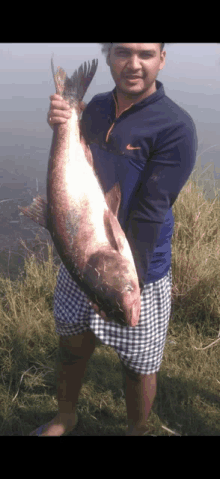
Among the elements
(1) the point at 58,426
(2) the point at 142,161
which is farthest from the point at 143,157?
(1) the point at 58,426

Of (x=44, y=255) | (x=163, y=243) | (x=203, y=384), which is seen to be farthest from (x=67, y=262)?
(x=44, y=255)

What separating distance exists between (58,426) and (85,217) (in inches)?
52.6

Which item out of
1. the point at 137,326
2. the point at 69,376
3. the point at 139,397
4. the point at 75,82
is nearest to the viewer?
the point at 75,82

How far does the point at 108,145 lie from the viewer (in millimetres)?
1407

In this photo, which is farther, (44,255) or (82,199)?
(44,255)

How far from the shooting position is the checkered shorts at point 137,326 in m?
1.64

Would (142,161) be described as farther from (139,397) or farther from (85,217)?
(139,397)

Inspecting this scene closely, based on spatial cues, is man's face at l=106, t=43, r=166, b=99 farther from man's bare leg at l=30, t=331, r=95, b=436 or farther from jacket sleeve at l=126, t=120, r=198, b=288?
man's bare leg at l=30, t=331, r=95, b=436

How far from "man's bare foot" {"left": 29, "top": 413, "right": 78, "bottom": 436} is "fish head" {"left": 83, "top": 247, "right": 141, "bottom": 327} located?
3.38ft

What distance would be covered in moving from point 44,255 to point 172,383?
1.79 meters

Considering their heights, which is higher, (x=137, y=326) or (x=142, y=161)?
(x=142, y=161)

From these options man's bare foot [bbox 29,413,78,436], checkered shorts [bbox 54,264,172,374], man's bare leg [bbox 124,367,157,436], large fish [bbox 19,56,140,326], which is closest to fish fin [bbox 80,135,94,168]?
large fish [bbox 19,56,140,326]

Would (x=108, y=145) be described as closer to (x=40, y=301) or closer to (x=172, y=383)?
(x=172, y=383)

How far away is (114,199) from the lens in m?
1.30
